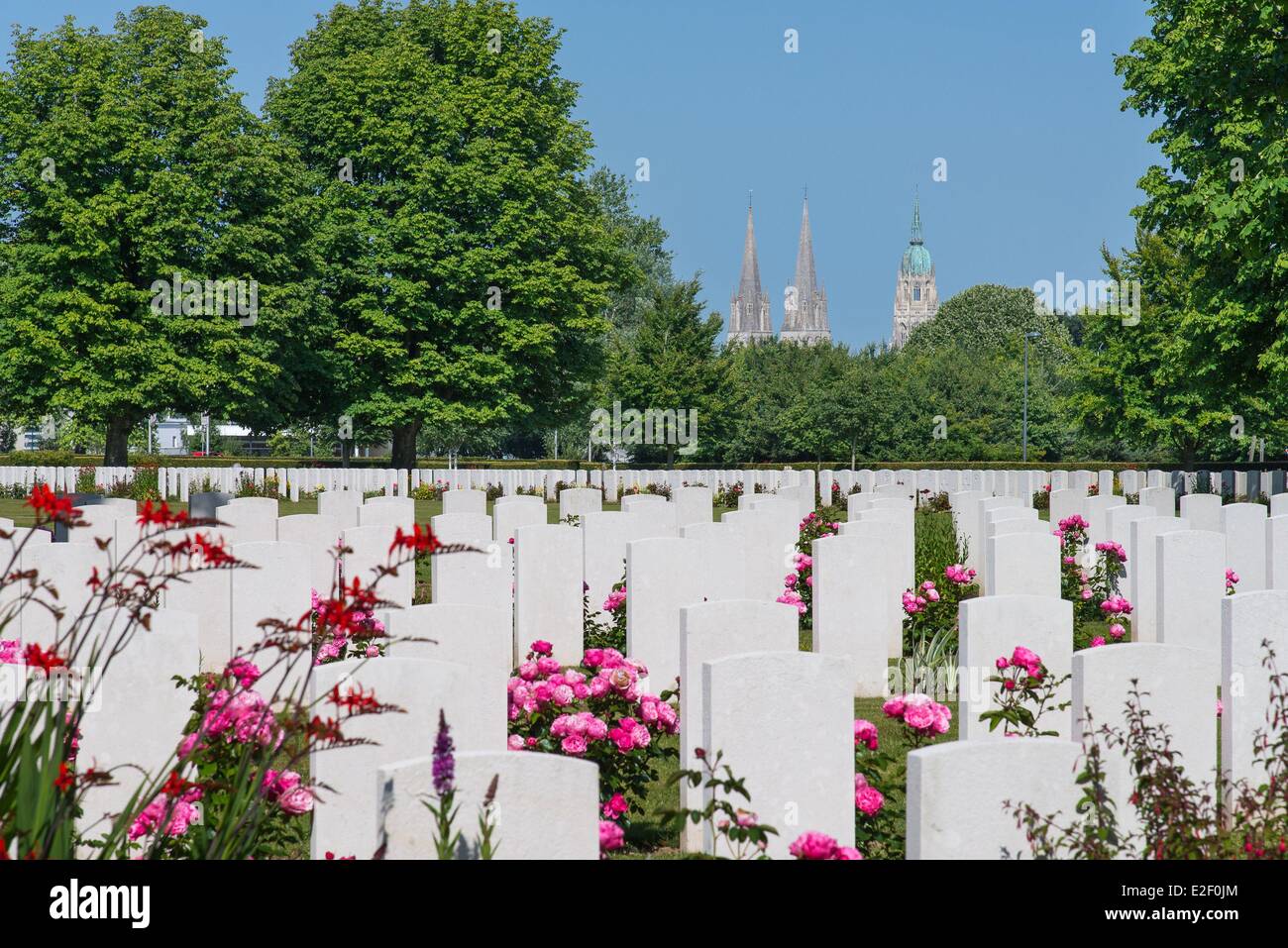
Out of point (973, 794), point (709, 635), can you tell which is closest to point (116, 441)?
point (709, 635)

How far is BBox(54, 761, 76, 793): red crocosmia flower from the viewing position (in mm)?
3838

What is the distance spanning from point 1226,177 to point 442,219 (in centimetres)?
1824

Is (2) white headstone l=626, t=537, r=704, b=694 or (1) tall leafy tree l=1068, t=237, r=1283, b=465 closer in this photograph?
(2) white headstone l=626, t=537, r=704, b=694

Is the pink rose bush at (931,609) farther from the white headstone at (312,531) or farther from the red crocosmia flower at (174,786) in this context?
the red crocosmia flower at (174,786)

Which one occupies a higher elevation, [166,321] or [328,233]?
[328,233]

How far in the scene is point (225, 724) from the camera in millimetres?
5145

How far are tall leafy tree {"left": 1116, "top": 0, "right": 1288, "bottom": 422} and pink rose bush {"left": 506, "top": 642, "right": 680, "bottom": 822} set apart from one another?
1787 centimetres

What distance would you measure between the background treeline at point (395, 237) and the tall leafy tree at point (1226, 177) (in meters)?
0.06

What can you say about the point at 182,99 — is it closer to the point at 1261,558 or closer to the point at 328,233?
the point at 328,233

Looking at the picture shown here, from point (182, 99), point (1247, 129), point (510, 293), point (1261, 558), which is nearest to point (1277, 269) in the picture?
point (1247, 129)

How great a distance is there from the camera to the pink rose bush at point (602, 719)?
593cm

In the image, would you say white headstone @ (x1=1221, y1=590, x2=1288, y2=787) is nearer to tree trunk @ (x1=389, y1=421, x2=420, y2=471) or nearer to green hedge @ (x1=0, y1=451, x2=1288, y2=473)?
tree trunk @ (x1=389, y1=421, x2=420, y2=471)

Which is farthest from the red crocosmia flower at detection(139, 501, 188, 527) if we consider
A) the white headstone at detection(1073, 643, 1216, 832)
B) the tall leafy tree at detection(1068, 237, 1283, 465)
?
the tall leafy tree at detection(1068, 237, 1283, 465)
